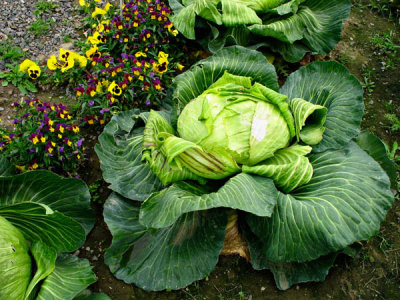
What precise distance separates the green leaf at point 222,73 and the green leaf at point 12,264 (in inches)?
58.9

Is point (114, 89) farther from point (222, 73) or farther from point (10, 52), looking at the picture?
point (10, 52)

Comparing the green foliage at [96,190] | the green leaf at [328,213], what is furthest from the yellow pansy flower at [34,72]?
the green leaf at [328,213]

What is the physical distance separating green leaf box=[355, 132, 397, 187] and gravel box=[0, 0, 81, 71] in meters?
3.24

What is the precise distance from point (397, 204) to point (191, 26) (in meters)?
2.60

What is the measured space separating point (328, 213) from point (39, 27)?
3.82 meters

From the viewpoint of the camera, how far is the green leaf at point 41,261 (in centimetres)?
234

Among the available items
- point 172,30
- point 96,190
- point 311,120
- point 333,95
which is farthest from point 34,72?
point 333,95

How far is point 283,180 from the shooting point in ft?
8.91

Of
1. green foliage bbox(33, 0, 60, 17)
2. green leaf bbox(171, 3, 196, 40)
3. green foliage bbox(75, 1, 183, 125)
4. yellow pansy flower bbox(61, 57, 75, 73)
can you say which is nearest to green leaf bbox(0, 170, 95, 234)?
green foliage bbox(75, 1, 183, 125)

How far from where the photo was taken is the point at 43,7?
188 inches

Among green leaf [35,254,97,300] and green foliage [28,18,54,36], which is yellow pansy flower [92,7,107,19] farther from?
green leaf [35,254,97,300]

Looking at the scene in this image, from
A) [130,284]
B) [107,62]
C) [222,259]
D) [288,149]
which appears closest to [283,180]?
[288,149]

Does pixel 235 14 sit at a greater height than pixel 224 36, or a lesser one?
greater

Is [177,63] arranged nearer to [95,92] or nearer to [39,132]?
[95,92]
